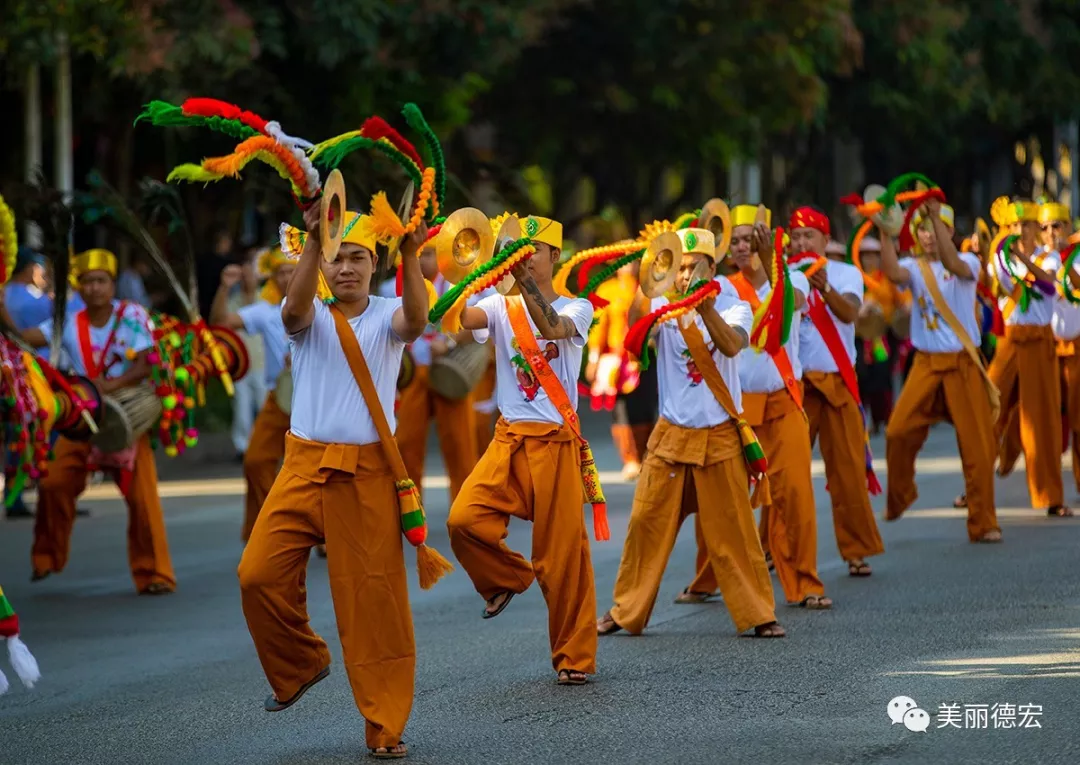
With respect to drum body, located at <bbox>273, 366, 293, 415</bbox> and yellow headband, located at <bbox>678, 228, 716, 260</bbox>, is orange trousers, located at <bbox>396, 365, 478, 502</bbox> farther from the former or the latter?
yellow headband, located at <bbox>678, 228, 716, 260</bbox>

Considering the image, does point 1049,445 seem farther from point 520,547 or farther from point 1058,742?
point 1058,742

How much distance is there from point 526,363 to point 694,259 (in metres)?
1.19

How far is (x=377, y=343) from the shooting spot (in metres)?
7.27

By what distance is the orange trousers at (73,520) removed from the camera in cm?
1148

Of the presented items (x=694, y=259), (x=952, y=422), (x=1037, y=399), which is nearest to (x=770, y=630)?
(x=694, y=259)

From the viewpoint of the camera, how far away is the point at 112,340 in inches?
456

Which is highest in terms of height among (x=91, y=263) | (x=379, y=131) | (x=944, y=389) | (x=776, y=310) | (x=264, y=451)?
(x=379, y=131)

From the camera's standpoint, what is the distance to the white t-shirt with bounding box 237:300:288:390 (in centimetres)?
1255

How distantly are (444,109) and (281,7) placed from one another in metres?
3.05

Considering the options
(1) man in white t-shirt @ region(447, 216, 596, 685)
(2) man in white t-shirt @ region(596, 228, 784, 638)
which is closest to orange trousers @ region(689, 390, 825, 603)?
(2) man in white t-shirt @ region(596, 228, 784, 638)

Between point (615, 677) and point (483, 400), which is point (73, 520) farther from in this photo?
point (615, 677)

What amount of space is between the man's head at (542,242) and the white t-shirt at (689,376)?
88 cm

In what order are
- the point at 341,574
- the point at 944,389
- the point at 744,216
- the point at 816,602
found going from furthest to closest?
the point at 944,389 < the point at 816,602 < the point at 744,216 < the point at 341,574

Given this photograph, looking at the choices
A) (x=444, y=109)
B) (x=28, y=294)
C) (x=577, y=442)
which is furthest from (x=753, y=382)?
(x=444, y=109)
